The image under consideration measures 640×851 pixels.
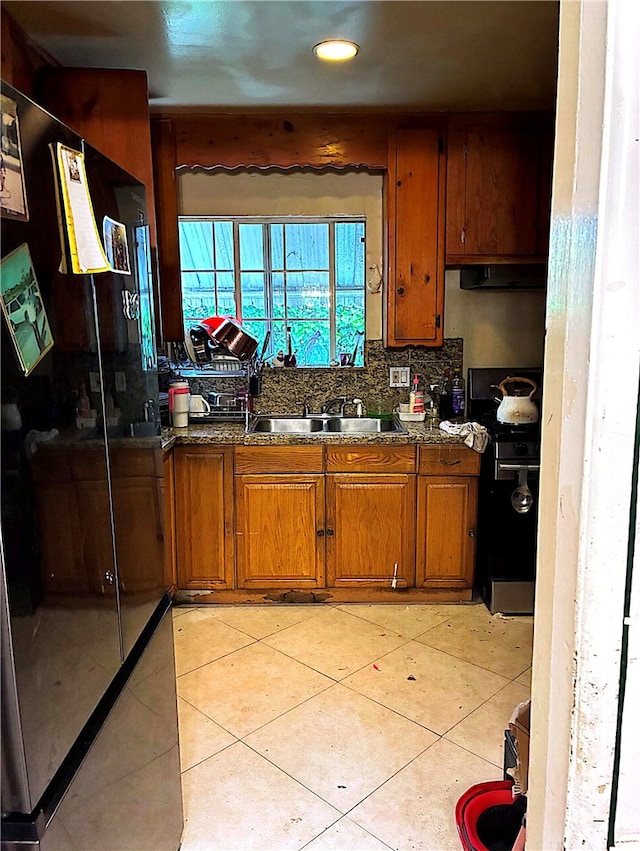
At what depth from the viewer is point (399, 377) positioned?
12.2ft

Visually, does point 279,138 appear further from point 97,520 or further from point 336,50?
point 97,520

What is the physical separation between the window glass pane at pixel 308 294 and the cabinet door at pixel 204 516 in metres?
1.03

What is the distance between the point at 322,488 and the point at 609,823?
8.49 ft

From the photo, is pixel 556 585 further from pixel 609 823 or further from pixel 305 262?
pixel 305 262

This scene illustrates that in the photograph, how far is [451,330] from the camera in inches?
146

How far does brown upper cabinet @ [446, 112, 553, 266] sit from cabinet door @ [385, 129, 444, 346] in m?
0.08

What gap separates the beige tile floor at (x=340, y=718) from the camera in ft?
6.21

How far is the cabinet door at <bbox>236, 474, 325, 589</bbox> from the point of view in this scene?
322 centimetres

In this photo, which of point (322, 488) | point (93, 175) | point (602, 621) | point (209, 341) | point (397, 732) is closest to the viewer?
point (602, 621)

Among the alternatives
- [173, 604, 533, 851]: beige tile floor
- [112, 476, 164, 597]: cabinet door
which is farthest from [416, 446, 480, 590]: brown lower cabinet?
[112, 476, 164, 597]: cabinet door

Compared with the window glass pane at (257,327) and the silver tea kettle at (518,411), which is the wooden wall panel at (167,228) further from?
the silver tea kettle at (518,411)

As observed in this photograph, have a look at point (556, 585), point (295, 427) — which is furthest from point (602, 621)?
point (295, 427)

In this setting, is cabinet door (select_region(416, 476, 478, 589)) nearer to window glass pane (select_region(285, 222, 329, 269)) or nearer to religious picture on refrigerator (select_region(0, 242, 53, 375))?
window glass pane (select_region(285, 222, 329, 269))

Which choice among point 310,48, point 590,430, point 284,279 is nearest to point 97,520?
point 590,430
